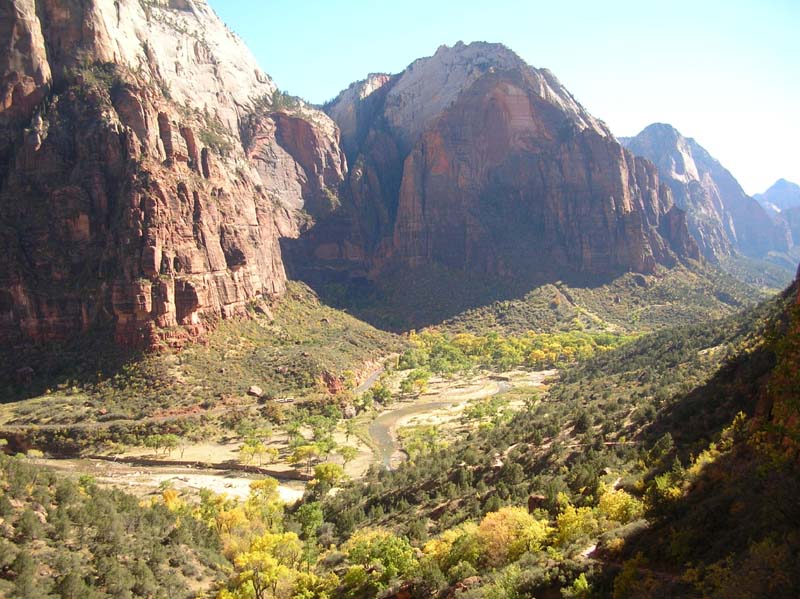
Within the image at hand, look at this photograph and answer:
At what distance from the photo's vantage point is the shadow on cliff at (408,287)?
144 m

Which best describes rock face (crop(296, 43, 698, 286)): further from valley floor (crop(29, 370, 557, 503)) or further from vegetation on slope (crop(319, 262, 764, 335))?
valley floor (crop(29, 370, 557, 503))

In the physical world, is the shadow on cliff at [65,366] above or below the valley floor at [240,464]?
above

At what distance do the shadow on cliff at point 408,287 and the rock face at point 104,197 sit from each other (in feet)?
119

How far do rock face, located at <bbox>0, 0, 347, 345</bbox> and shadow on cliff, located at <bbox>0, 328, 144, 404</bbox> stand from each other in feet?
5.98

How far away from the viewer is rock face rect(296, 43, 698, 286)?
160 m

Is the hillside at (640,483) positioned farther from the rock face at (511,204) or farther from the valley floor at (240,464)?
the rock face at (511,204)

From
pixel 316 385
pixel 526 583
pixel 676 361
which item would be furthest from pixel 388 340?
pixel 526 583

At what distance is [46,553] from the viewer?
29.3 meters

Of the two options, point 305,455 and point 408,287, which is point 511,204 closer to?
point 408,287

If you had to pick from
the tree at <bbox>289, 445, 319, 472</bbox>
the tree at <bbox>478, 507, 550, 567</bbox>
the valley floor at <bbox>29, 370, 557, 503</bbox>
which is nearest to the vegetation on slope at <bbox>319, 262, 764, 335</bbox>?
the valley floor at <bbox>29, 370, 557, 503</bbox>

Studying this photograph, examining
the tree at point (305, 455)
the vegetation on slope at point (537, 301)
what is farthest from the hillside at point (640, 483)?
the vegetation on slope at point (537, 301)

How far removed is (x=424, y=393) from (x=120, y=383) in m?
47.6

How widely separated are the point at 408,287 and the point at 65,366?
95.0 metres

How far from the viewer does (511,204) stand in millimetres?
170750
